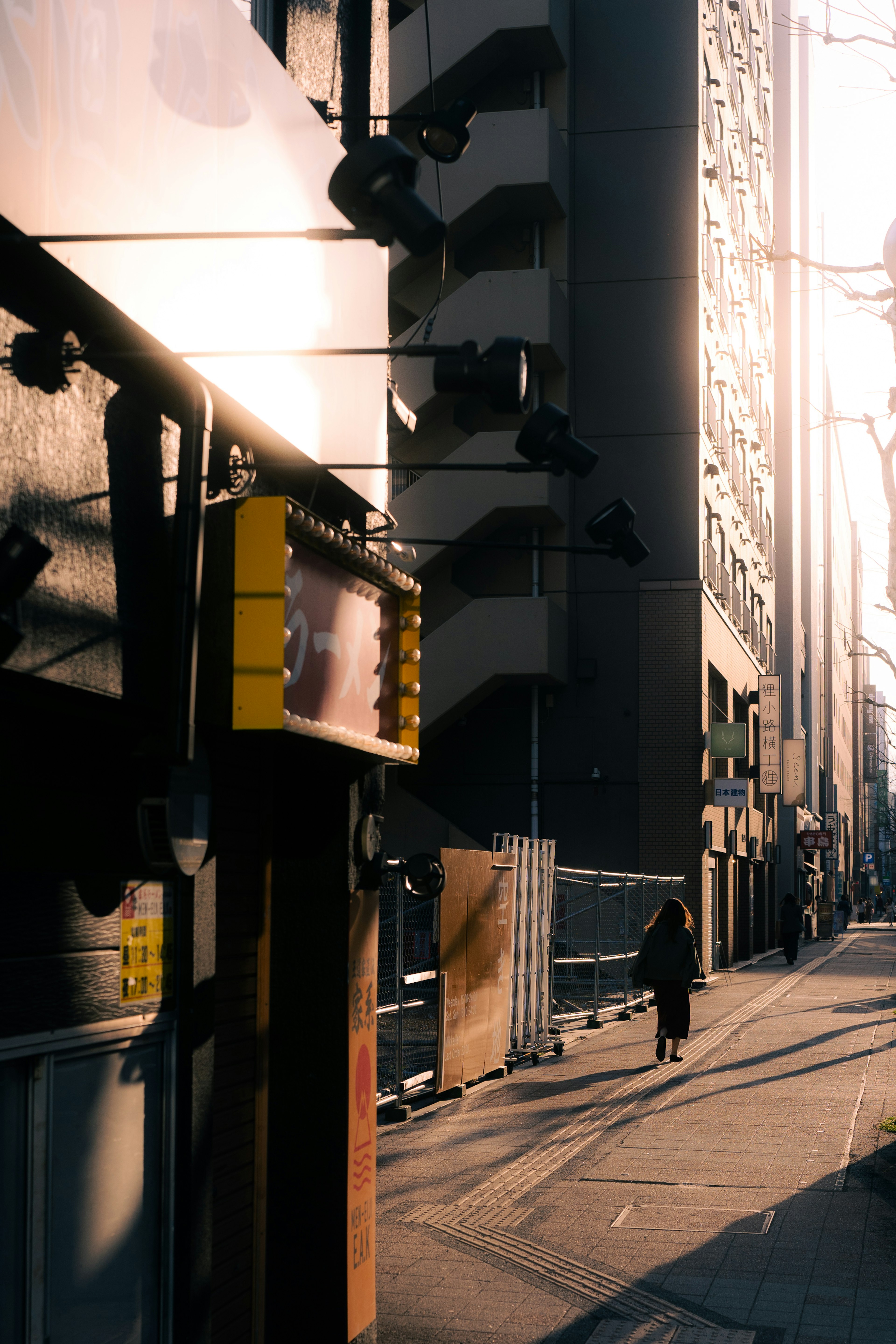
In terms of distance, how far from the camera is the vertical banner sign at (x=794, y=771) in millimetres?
50094

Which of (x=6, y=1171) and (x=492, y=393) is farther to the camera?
(x=492, y=393)

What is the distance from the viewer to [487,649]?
28.3 metres

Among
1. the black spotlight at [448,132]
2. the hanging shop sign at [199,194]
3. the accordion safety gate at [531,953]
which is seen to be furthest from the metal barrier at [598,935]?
the black spotlight at [448,132]

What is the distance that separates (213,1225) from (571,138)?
28.8m

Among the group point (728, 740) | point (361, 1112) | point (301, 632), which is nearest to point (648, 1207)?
point (361, 1112)

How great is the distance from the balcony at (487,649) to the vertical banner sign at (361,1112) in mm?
21374

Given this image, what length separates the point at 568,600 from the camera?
1176 inches

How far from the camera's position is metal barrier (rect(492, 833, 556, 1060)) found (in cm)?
1516

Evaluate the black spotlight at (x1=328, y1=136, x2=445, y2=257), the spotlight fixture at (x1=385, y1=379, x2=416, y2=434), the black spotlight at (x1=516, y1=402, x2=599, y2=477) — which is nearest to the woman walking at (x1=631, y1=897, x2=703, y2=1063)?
the spotlight fixture at (x1=385, y1=379, x2=416, y2=434)

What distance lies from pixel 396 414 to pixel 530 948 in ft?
27.8

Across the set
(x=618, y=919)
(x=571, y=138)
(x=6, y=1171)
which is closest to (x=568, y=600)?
(x=618, y=919)

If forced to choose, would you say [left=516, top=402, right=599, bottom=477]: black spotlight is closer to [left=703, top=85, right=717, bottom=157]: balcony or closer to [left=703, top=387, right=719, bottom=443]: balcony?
[left=703, top=387, right=719, bottom=443]: balcony

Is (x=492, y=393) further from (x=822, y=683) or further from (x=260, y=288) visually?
(x=822, y=683)

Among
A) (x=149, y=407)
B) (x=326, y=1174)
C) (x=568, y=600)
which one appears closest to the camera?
(x=149, y=407)
